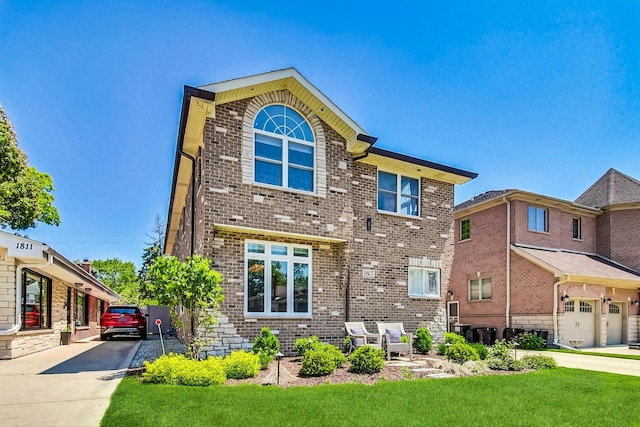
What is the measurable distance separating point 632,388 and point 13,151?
25761 millimetres

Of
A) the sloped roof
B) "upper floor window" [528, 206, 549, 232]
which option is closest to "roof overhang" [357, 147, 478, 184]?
"upper floor window" [528, 206, 549, 232]

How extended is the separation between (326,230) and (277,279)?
6.00 feet

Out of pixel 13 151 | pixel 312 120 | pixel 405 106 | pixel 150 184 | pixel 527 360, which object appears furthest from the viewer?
Answer: pixel 150 184

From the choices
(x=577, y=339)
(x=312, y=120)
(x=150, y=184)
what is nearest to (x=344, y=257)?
(x=312, y=120)

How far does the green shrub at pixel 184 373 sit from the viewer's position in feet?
24.3

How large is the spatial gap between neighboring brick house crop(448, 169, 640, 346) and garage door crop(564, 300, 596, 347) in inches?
1.6

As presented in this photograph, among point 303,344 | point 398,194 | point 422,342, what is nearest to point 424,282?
point 422,342

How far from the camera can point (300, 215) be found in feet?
36.1

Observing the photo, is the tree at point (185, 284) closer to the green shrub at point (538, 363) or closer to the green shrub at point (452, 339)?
the green shrub at point (452, 339)

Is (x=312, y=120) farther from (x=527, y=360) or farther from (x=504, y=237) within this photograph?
(x=504, y=237)

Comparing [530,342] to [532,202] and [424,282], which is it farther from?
[532,202]

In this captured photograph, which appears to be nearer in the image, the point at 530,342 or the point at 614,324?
the point at 530,342

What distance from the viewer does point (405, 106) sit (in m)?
15.5

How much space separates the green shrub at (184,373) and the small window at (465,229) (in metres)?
16.4
